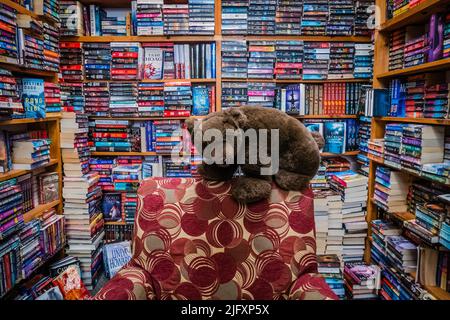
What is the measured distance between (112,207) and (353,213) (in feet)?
6.42

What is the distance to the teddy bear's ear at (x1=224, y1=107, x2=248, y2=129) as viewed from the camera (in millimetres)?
1353

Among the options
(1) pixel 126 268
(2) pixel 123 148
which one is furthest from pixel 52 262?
(1) pixel 126 268

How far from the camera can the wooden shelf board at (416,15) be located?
1.81 metres

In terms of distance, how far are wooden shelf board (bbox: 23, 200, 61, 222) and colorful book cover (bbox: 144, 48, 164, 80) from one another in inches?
47.2

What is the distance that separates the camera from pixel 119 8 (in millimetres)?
2922

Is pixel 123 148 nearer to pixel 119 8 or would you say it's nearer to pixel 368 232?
pixel 119 8

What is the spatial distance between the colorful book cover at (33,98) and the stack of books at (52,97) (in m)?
0.10

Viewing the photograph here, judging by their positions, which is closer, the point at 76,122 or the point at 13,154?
the point at 13,154

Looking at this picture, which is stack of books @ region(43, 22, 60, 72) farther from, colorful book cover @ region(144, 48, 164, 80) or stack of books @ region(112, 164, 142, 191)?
stack of books @ region(112, 164, 142, 191)

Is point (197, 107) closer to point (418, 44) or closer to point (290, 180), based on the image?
point (290, 180)

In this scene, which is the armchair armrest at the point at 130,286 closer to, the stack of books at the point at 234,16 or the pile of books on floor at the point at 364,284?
the pile of books on floor at the point at 364,284

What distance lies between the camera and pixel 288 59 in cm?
Answer: 274

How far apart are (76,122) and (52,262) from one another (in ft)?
3.40
